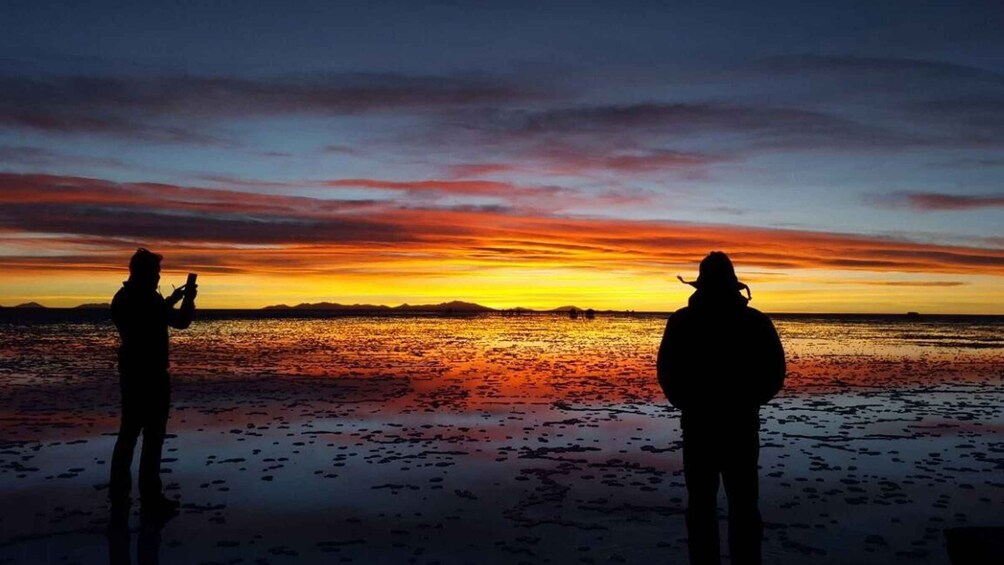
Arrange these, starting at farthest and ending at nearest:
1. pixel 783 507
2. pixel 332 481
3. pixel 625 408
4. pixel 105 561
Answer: pixel 625 408, pixel 332 481, pixel 783 507, pixel 105 561

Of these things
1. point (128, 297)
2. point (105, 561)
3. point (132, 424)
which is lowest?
point (105, 561)

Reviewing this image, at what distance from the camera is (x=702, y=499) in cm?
637

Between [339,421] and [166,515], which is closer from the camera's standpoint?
[166,515]

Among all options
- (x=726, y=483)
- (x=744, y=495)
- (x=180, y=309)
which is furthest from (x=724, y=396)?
(x=180, y=309)

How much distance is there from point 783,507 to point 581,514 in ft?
8.80

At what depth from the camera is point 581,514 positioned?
9453 mm

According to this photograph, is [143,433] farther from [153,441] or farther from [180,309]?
[180,309]

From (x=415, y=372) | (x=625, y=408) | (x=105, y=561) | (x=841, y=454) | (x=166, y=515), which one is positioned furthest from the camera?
(x=415, y=372)

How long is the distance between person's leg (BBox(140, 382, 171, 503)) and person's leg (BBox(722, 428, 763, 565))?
676cm

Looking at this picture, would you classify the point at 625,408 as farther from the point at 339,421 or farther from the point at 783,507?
the point at 783,507

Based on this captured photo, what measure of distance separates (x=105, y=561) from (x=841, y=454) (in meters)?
11.7

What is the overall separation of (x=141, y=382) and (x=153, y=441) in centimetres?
75

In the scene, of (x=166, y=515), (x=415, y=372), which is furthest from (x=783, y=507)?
(x=415, y=372)

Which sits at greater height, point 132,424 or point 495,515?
point 132,424
